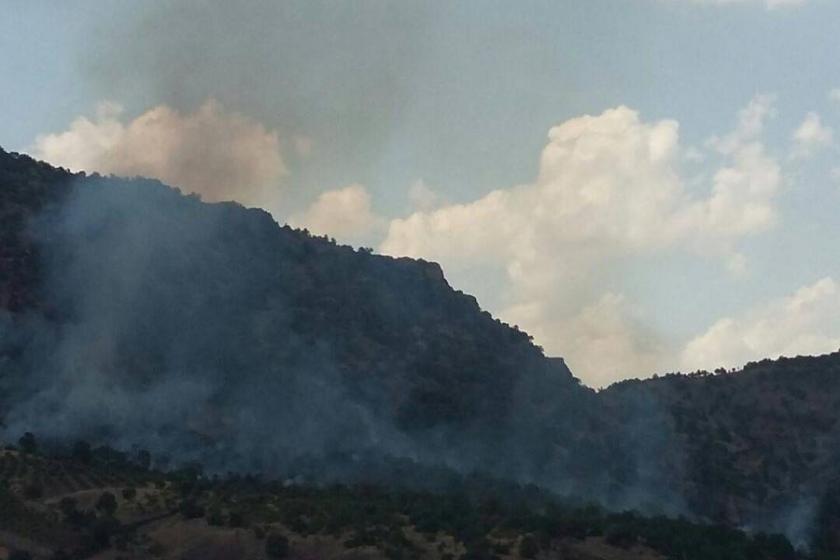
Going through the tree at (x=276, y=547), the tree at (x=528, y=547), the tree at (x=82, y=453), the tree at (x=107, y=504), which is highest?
the tree at (x=82, y=453)

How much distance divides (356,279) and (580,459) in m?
30.8

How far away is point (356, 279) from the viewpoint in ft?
463

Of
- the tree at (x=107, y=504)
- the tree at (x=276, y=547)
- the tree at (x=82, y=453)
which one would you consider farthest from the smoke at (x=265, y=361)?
the tree at (x=276, y=547)

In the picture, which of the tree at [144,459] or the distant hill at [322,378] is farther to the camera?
the distant hill at [322,378]

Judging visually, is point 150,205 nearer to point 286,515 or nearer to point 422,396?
point 422,396

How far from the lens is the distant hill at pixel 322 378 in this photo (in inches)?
4488

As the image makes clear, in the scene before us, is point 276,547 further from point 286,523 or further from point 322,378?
point 322,378

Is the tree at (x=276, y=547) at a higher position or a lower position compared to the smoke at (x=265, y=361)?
lower

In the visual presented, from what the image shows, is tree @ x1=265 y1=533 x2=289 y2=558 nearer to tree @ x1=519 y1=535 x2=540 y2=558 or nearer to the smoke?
tree @ x1=519 y1=535 x2=540 y2=558

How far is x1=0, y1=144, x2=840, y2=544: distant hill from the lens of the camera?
114 metres

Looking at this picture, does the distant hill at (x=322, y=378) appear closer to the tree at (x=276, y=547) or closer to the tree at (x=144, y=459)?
the tree at (x=144, y=459)

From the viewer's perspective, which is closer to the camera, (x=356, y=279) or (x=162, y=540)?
(x=162, y=540)

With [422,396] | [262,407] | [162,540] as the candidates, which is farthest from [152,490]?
[422,396]

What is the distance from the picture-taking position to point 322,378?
411 ft
